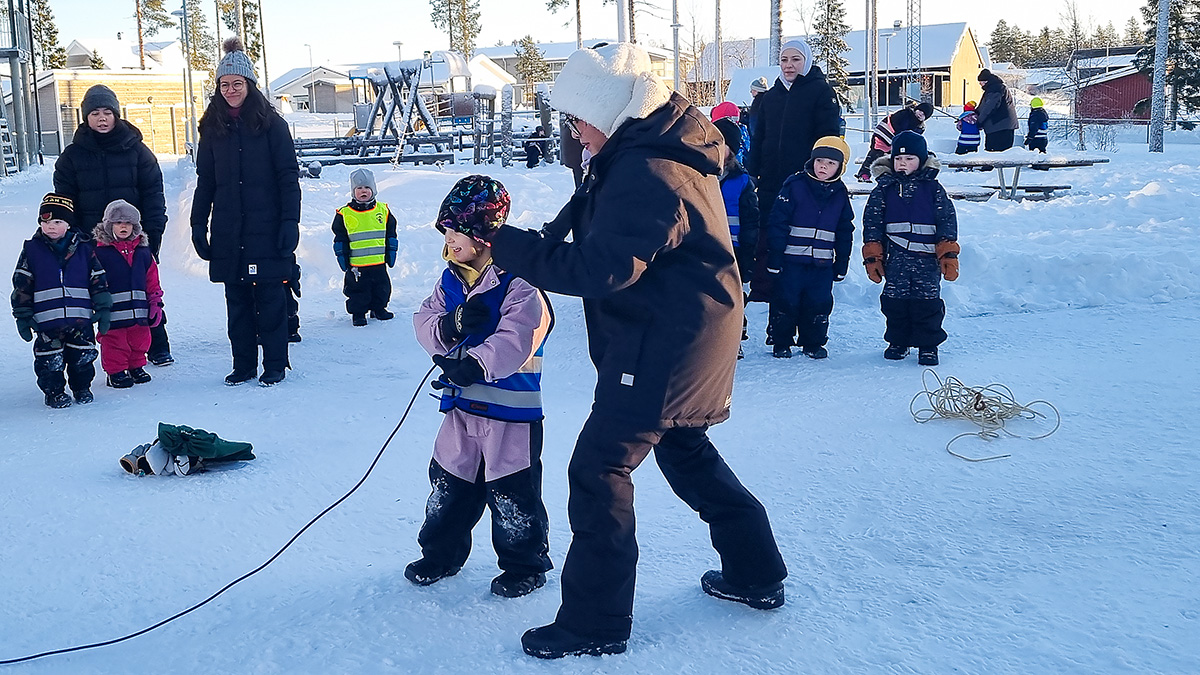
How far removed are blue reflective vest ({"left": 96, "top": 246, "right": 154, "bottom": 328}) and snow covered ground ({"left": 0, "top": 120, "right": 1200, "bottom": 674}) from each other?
0.43m

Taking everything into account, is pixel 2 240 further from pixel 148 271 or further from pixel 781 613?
pixel 781 613

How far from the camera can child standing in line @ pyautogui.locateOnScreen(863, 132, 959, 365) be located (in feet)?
19.9

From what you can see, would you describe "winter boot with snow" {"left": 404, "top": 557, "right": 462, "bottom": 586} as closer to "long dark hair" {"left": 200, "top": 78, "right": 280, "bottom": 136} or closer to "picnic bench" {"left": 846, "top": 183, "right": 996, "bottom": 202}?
"long dark hair" {"left": 200, "top": 78, "right": 280, "bottom": 136}

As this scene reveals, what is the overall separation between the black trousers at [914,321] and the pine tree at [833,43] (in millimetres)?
42349

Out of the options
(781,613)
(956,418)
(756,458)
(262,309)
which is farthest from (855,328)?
(781,613)

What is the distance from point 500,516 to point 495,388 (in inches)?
15.0

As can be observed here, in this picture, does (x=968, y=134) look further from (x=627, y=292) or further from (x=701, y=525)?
(x=627, y=292)

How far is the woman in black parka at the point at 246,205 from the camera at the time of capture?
571cm

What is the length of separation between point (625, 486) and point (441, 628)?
67cm

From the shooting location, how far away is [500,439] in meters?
3.01

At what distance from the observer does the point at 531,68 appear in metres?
72.8

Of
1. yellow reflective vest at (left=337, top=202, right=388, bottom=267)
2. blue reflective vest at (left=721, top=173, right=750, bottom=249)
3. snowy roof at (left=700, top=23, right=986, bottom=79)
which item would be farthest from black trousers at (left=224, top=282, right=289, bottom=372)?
snowy roof at (left=700, top=23, right=986, bottom=79)

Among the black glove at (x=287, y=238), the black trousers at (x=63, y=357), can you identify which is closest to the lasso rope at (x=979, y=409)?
the black glove at (x=287, y=238)

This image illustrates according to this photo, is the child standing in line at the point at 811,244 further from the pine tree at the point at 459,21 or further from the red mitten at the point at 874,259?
→ the pine tree at the point at 459,21
